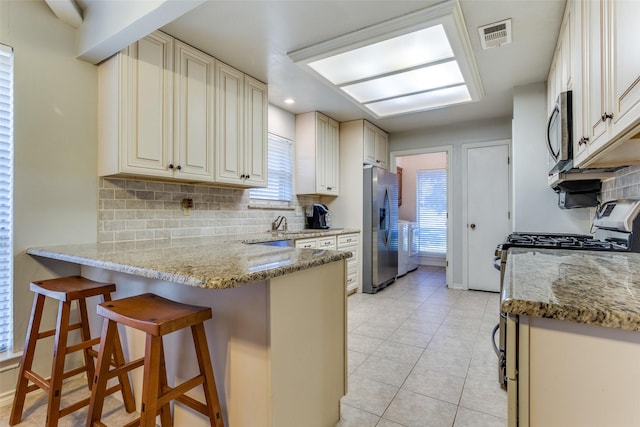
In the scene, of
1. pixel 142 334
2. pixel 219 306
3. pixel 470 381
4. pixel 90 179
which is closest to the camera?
pixel 219 306

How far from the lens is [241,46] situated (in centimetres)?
247

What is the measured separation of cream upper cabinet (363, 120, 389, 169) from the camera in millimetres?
4492

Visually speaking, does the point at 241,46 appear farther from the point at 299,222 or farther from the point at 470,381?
the point at 470,381

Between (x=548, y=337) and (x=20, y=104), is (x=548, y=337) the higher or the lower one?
the lower one

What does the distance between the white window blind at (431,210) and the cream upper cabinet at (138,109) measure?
215 inches

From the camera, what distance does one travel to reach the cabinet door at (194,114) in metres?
2.40

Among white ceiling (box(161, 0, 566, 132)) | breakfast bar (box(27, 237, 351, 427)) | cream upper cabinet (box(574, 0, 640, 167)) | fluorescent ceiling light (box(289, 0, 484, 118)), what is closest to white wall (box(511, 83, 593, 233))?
white ceiling (box(161, 0, 566, 132))

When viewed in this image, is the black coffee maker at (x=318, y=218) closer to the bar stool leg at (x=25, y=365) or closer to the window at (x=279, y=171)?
the window at (x=279, y=171)

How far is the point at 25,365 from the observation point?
65.6 inches

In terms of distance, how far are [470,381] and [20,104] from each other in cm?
325

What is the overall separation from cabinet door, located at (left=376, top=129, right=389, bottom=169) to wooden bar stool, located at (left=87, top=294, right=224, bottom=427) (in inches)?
157

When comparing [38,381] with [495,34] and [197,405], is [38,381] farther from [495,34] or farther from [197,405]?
[495,34]

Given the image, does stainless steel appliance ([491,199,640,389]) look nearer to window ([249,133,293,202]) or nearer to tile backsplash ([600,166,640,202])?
tile backsplash ([600,166,640,202])

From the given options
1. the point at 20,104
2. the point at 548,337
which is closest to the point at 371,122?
the point at 20,104
